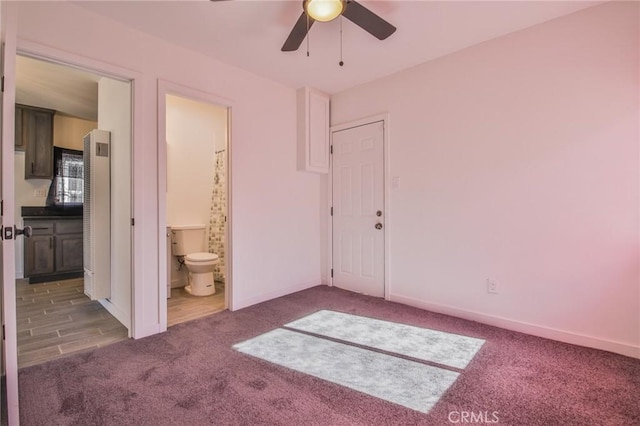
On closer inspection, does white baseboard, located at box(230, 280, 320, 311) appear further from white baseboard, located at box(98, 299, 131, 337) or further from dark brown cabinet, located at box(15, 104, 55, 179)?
dark brown cabinet, located at box(15, 104, 55, 179)

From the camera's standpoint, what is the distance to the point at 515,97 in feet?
8.54

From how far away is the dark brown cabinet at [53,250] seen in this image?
427 cm

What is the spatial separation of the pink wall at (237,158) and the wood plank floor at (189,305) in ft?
1.03

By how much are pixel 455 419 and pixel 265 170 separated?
9.26 feet

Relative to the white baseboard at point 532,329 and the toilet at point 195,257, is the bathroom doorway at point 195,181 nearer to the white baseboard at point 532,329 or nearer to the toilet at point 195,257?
the toilet at point 195,257

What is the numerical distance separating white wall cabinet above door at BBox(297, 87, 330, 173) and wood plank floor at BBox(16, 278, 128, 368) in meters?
2.64

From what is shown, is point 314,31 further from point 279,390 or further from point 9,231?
point 279,390

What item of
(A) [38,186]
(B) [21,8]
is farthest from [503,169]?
(A) [38,186]

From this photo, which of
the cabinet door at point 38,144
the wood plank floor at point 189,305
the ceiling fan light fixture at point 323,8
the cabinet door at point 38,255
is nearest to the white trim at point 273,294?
the wood plank floor at point 189,305

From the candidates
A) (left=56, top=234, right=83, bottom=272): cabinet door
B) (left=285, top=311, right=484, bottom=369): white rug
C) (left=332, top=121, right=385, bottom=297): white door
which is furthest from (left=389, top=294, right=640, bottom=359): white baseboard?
(left=56, top=234, right=83, bottom=272): cabinet door

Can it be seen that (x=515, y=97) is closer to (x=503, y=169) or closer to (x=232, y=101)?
(x=503, y=169)

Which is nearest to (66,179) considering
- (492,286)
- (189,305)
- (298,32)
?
(189,305)

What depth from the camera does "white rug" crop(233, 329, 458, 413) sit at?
173cm

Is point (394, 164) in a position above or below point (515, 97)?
below
